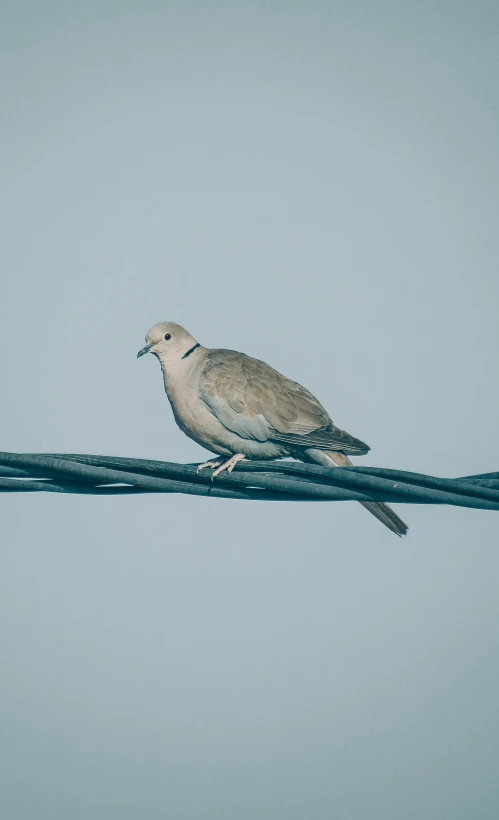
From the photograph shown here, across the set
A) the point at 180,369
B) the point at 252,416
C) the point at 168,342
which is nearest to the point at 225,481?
the point at 252,416

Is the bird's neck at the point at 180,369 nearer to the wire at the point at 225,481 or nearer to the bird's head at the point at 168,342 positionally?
the bird's head at the point at 168,342

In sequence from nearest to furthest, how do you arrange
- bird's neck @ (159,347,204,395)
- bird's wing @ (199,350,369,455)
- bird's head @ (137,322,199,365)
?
bird's wing @ (199,350,369,455) < bird's neck @ (159,347,204,395) < bird's head @ (137,322,199,365)

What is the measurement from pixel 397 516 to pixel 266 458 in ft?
3.62

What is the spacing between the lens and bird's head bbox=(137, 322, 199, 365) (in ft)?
25.2

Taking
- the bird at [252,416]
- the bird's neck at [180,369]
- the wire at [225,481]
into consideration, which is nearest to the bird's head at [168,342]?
the bird's neck at [180,369]

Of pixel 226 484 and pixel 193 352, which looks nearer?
pixel 226 484

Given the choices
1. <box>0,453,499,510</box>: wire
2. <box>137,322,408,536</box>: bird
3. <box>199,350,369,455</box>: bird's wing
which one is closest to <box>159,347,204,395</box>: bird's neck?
<box>137,322,408,536</box>: bird

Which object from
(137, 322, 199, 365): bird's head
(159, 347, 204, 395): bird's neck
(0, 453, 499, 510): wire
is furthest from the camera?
(137, 322, 199, 365): bird's head

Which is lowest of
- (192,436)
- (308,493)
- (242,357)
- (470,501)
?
(470,501)

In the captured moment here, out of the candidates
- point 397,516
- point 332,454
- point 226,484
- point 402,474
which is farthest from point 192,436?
point 402,474

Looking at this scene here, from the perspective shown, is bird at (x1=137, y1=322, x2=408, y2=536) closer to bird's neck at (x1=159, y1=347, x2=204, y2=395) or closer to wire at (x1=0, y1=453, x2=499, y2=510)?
bird's neck at (x1=159, y1=347, x2=204, y2=395)

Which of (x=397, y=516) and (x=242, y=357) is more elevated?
(x=242, y=357)

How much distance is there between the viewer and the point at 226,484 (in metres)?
4.44

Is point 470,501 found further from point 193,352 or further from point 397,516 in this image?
point 193,352
